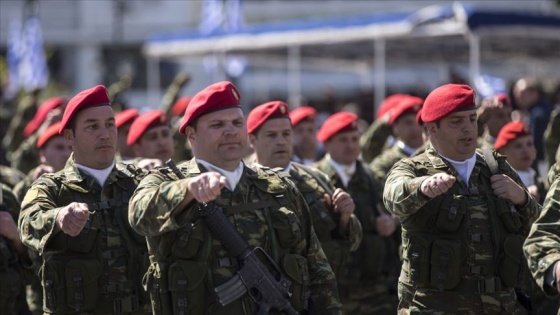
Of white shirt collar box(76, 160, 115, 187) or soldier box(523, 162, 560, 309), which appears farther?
white shirt collar box(76, 160, 115, 187)

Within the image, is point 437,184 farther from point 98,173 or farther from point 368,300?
point 368,300

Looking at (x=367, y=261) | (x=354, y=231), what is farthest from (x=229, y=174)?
(x=367, y=261)

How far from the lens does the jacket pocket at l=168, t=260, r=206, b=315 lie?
6.00 meters

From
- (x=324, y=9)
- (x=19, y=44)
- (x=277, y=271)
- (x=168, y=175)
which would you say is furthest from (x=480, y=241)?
(x=324, y=9)

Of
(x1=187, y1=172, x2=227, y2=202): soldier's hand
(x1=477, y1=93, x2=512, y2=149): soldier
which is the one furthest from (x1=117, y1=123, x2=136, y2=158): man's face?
(x1=187, y1=172, x2=227, y2=202): soldier's hand

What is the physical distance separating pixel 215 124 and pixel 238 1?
2070 cm

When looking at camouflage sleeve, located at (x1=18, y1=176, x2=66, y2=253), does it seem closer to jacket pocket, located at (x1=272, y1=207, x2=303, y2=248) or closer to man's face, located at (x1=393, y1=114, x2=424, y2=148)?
jacket pocket, located at (x1=272, y1=207, x2=303, y2=248)

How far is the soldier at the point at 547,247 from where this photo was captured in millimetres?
5512

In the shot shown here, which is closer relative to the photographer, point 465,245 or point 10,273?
point 465,245

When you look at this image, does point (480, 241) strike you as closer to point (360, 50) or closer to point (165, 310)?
point (165, 310)

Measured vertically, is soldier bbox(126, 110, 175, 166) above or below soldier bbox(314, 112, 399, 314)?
above

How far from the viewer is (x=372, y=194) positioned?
34.0ft

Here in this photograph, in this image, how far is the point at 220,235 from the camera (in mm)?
6000

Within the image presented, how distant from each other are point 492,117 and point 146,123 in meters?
3.13
